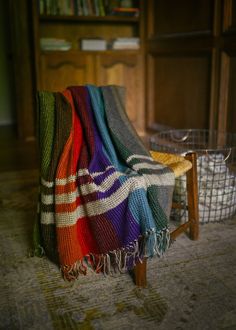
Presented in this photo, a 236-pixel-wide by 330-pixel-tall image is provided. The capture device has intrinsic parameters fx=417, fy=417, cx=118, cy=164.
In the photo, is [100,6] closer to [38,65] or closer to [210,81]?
[38,65]

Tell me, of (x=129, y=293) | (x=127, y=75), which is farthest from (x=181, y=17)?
(x=129, y=293)

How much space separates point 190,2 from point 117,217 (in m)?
2.10

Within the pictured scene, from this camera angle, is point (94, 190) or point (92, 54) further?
point (92, 54)

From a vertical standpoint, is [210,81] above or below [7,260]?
above

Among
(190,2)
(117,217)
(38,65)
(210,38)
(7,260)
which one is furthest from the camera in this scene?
(38,65)

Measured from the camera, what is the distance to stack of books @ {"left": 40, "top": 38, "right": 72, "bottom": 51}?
342 cm

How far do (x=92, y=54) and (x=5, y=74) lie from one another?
135 centimetres

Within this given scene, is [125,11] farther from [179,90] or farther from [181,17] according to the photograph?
[179,90]

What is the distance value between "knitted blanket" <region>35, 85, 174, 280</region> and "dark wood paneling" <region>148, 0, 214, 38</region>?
150 cm

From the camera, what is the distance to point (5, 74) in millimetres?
4469

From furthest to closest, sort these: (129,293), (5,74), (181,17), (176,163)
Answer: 1. (5,74)
2. (181,17)
3. (176,163)
4. (129,293)

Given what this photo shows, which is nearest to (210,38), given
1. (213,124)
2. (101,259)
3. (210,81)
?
(210,81)

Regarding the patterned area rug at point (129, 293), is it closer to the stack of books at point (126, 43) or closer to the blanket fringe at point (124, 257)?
the blanket fringe at point (124, 257)

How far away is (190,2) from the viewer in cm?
293
